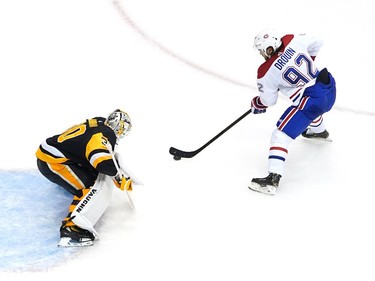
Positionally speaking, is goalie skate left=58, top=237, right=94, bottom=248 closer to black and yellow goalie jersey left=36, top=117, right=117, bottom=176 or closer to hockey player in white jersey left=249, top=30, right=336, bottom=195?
black and yellow goalie jersey left=36, top=117, right=117, bottom=176

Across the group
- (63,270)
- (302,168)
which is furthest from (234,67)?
(63,270)

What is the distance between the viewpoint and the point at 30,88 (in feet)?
Result: 12.7

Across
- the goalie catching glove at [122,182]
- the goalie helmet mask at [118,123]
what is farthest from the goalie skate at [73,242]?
the goalie helmet mask at [118,123]

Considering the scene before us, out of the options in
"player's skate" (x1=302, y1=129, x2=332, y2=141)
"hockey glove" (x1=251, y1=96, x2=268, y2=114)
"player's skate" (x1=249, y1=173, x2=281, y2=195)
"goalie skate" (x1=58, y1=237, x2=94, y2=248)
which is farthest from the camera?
"player's skate" (x1=302, y1=129, x2=332, y2=141)

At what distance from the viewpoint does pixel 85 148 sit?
2646mm

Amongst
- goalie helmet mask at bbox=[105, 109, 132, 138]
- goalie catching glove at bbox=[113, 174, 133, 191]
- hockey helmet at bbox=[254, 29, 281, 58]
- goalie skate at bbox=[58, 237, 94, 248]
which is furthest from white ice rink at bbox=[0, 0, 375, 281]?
hockey helmet at bbox=[254, 29, 281, 58]

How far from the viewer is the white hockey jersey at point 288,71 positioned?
3.11 m

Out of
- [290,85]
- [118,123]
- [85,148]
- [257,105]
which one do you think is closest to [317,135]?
[257,105]

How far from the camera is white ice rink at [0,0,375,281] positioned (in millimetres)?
2541

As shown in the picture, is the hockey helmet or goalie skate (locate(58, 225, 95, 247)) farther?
the hockey helmet

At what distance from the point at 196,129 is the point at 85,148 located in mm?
1108

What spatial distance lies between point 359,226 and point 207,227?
26.6 inches

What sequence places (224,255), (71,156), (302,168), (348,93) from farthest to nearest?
1. (348,93)
2. (302,168)
3. (71,156)
4. (224,255)

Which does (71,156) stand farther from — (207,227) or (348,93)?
(348,93)
